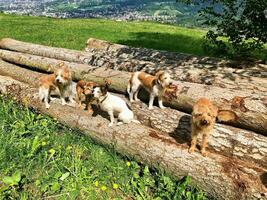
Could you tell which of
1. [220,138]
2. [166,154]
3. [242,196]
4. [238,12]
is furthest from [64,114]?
[238,12]

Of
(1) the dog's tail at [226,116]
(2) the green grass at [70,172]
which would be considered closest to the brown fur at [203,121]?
(1) the dog's tail at [226,116]

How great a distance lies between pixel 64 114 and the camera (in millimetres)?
11305

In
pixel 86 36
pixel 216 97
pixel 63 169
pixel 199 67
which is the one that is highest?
pixel 216 97

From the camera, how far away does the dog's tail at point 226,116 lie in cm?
894

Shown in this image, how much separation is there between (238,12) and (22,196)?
11503 millimetres

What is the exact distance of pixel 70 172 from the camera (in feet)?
29.1

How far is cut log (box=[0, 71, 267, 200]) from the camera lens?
7.47 metres

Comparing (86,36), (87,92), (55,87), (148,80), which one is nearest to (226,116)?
(148,80)

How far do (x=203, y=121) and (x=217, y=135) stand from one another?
1.09 meters

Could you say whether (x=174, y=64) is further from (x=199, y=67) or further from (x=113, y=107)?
(x=113, y=107)

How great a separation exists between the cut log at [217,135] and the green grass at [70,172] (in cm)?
122

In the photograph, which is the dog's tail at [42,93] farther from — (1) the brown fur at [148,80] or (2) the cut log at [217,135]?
(1) the brown fur at [148,80]

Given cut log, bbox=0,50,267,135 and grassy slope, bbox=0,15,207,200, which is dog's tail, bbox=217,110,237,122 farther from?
grassy slope, bbox=0,15,207,200

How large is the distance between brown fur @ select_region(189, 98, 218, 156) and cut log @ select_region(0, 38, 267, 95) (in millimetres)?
2312
